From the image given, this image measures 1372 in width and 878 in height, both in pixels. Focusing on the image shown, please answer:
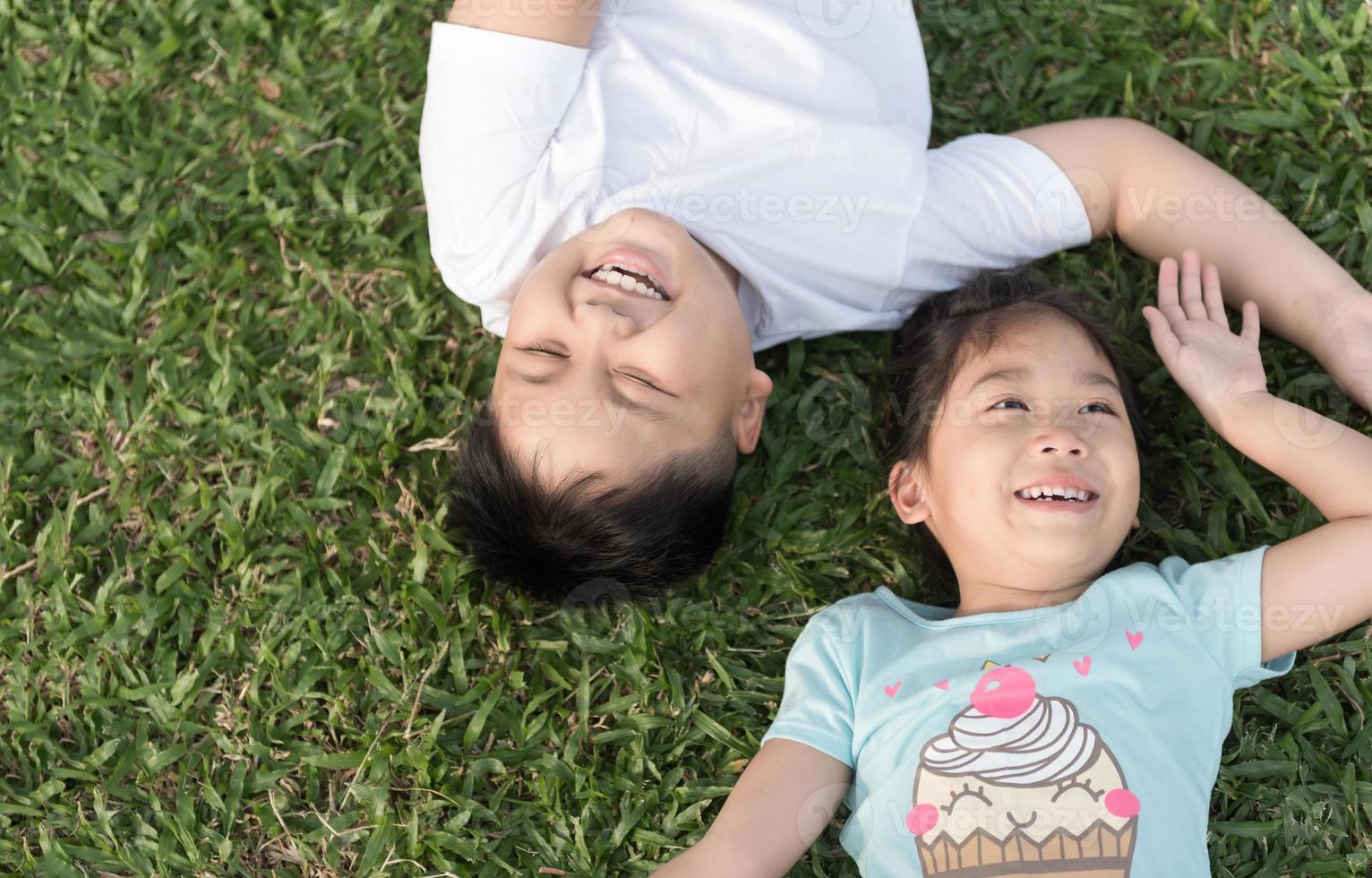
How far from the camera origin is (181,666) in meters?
2.50

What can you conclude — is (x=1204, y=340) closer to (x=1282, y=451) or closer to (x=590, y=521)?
(x=1282, y=451)

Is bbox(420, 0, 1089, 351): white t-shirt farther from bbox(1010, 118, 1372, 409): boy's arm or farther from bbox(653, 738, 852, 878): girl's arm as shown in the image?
bbox(653, 738, 852, 878): girl's arm

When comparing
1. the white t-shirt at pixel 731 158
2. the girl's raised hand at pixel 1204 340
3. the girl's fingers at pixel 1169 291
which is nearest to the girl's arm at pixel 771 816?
the white t-shirt at pixel 731 158

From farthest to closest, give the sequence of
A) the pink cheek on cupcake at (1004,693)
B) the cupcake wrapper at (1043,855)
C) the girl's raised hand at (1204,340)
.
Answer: the girl's raised hand at (1204,340), the pink cheek on cupcake at (1004,693), the cupcake wrapper at (1043,855)

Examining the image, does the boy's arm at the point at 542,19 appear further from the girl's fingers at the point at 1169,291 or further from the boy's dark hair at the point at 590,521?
the girl's fingers at the point at 1169,291

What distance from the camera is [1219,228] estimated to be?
7.92ft

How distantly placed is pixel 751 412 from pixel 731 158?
21.7 inches

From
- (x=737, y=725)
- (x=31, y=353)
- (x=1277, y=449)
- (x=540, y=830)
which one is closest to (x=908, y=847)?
(x=737, y=725)

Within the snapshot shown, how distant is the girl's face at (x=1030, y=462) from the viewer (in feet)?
6.79

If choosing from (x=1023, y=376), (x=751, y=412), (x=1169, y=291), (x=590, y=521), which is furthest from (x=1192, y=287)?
(x=590, y=521)

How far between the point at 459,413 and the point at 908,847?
55.0 inches

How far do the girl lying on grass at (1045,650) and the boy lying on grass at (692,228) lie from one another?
0.98 ft

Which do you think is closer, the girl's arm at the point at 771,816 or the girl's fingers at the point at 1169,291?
the girl's arm at the point at 771,816

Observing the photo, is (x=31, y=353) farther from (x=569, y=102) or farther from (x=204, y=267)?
(x=569, y=102)
